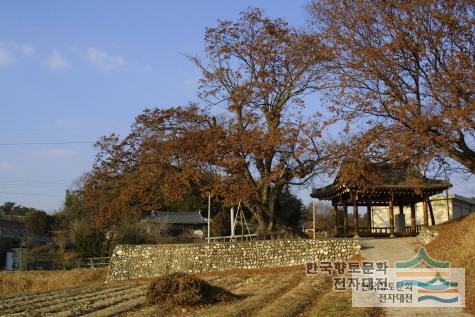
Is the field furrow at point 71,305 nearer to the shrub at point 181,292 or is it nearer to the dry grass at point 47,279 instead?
the shrub at point 181,292

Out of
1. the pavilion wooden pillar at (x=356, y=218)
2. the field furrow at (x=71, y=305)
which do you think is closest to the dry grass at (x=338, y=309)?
the field furrow at (x=71, y=305)

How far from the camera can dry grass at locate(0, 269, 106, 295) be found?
92.0 feet

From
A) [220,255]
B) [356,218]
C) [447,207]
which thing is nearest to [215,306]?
[220,255]

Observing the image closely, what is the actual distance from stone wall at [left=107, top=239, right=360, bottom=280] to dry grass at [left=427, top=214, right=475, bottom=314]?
3.52 meters

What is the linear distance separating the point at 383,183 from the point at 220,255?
7890mm

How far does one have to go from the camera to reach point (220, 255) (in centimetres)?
2448

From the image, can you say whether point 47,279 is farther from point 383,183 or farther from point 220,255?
point 383,183

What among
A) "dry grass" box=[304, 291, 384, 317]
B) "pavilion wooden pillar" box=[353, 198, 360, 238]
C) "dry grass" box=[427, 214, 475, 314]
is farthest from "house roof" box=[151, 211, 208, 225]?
"dry grass" box=[304, 291, 384, 317]

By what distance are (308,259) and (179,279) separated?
1023 cm

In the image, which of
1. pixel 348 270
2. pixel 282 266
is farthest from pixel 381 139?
pixel 282 266

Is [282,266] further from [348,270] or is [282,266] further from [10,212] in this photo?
[10,212]

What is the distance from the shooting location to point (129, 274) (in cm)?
2639

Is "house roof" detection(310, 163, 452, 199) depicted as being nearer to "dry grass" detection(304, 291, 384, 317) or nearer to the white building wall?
the white building wall

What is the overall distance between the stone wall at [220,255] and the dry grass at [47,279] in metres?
2.20
